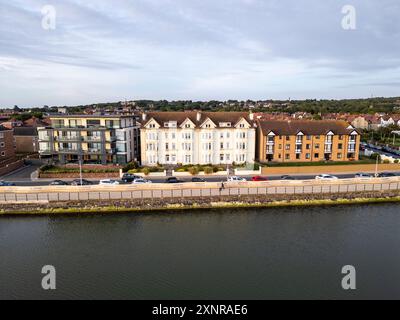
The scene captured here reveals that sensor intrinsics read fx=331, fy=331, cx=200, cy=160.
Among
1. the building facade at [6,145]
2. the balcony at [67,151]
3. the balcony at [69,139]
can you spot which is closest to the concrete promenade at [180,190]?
the balcony at [67,151]

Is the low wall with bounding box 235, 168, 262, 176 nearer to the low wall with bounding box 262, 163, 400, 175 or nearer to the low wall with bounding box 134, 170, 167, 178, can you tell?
the low wall with bounding box 262, 163, 400, 175

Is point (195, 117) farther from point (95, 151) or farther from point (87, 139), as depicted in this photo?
point (87, 139)

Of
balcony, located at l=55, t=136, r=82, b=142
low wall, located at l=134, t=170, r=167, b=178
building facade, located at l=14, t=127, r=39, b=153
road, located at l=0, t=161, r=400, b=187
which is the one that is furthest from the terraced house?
building facade, located at l=14, t=127, r=39, b=153

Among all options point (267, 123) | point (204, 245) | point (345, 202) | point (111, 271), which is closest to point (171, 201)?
point (204, 245)

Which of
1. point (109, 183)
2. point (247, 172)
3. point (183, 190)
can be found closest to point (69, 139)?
point (109, 183)

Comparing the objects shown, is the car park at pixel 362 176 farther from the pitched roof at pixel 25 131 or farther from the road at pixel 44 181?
the pitched roof at pixel 25 131
